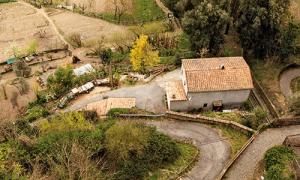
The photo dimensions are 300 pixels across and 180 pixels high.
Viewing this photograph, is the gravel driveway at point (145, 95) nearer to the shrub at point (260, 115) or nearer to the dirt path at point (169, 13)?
the shrub at point (260, 115)

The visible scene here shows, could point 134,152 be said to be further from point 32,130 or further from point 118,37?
point 118,37

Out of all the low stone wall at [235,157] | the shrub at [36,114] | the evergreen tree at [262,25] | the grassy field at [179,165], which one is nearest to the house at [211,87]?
the low stone wall at [235,157]

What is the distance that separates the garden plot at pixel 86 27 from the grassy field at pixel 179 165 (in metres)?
38.0

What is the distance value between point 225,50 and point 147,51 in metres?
13.3

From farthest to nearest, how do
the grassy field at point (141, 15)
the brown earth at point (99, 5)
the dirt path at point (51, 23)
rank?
1. the brown earth at point (99, 5)
2. the grassy field at point (141, 15)
3. the dirt path at point (51, 23)

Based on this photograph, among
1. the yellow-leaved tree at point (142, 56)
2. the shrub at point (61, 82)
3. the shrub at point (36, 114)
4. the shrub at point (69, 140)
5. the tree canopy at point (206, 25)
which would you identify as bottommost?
the shrub at point (36, 114)

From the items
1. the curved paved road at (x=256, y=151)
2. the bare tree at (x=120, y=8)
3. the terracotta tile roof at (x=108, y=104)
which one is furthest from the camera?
the bare tree at (x=120, y=8)

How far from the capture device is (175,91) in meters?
53.8

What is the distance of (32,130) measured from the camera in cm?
4806

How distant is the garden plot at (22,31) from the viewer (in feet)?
255

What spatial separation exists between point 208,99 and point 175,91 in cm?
440

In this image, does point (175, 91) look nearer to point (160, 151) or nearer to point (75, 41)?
point (160, 151)

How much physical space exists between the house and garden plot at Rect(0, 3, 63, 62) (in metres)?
33.7

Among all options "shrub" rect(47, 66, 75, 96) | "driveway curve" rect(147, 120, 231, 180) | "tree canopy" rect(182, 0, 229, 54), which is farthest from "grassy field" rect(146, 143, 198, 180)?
"shrub" rect(47, 66, 75, 96)
